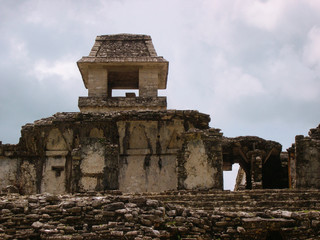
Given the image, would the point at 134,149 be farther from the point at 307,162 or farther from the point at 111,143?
the point at 307,162

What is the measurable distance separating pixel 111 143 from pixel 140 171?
1.47 meters

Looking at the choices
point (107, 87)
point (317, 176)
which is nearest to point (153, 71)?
point (107, 87)

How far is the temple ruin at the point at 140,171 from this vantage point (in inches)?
487

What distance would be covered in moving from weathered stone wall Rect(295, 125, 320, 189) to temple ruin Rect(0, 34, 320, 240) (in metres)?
0.03

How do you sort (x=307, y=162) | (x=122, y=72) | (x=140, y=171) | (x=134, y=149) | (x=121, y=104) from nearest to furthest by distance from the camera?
(x=307, y=162), (x=140, y=171), (x=134, y=149), (x=121, y=104), (x=122, y=72)

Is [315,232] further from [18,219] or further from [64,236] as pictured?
[18,219]

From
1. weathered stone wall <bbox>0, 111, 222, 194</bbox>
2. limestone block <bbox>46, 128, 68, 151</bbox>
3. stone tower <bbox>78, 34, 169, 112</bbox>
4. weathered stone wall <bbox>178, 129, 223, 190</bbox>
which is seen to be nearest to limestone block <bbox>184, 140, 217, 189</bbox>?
weathered stone wall <bbox>178, 129, 223, 190</bbox>

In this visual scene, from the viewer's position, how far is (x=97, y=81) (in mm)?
24422

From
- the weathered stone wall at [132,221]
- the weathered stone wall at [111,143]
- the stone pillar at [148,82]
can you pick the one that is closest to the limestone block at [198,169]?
the weathered stone wall at [111,143]

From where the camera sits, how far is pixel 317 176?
1867 centimetres

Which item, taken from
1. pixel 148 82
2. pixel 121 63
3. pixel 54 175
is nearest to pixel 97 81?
pixel 121 63

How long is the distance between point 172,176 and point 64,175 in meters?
3.97

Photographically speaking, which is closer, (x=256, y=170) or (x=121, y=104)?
(x=256, y=170)

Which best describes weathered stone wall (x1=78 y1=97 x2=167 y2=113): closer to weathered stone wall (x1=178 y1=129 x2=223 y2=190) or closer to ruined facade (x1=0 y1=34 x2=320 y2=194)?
ruined facade (x1=0 y1=34 x2=320 y2=194)
